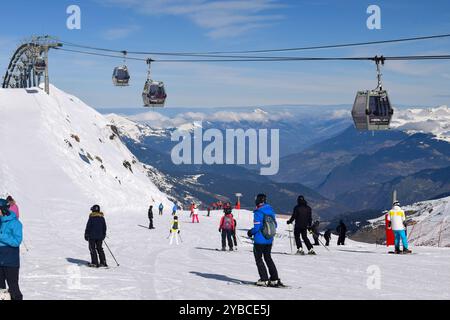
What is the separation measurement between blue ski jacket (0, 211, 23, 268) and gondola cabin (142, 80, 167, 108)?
84.6 ft

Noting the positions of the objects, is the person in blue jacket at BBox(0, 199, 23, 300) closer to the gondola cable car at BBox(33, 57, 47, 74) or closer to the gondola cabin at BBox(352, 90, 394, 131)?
the gondola cabin at BBox(352, 90, 394, 131)

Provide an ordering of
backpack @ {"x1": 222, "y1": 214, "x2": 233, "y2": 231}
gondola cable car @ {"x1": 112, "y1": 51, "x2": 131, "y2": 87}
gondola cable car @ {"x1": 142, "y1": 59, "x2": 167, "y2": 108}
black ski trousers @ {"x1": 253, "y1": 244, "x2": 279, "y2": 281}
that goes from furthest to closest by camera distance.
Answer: gondola cable car @ {"x1": 112, "y1": 51, "x2": 131, "y2": 87} → gondola cable car @ {"x1": 142, "y1": 59, "x2": 167, "y2": 108} → backpack @ {"x1": 222, "y1": 214, "x2": 233, "y2": 231} → black ski trousers @ {"x1": 253, "y1": 244, "x2": 279, "y2": 281}

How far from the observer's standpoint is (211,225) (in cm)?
4406

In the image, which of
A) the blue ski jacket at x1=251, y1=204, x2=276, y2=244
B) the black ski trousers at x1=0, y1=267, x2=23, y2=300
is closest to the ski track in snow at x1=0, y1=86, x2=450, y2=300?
the blue ski jacket at x1=251, y1=204, x2=276, y2=244

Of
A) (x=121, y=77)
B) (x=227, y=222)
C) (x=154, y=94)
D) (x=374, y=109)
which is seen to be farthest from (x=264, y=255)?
(x=121, y=77)

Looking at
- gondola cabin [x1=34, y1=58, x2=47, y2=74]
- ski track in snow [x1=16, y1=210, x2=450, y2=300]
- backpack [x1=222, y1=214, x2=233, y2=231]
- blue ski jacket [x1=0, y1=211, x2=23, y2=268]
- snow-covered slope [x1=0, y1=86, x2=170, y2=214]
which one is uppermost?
gondola cabin [x1=34, y1=58, x2=47, y2=74]

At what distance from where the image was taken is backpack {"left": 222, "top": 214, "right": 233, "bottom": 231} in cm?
2321

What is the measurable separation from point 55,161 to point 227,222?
38503 millimetres

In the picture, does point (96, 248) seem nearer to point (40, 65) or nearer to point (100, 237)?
point (100, 237)

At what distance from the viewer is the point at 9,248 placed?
405 inches

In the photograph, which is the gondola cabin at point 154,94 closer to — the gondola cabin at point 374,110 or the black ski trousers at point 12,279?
the gondola cabin at point 374,110

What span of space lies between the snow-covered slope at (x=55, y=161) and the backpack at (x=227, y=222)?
23.1 metres

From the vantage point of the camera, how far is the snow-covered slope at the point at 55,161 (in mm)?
49375
